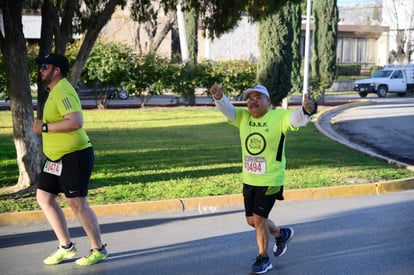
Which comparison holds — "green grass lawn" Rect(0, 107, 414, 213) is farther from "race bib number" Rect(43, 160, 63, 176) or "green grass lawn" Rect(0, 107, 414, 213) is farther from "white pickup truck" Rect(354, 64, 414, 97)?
"white pickup truck" Rect(354, 64, 414, 97)

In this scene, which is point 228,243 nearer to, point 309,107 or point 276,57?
point 309,107

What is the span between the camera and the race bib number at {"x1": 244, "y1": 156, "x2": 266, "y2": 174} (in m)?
5.89

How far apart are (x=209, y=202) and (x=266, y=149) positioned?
11.9 ft

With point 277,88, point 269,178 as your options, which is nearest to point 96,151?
point 269,178

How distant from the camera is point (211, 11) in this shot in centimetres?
1206

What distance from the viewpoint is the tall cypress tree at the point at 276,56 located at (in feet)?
92.9

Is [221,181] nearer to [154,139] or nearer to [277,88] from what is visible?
[154,139]

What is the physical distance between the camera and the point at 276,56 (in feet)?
93.9

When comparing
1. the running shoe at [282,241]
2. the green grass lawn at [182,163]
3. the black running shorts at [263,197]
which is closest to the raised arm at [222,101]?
the black running shorts at [263,197]

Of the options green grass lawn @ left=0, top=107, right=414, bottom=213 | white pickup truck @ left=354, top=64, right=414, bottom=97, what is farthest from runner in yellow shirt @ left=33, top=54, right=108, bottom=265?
white pickup truck @ left=354, top=64, right=414, bottom=97

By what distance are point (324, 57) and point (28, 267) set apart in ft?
105

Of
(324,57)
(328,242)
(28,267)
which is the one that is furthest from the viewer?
(324,57)

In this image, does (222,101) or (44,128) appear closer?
(44,128)

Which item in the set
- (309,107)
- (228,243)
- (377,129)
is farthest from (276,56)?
(309,107)
